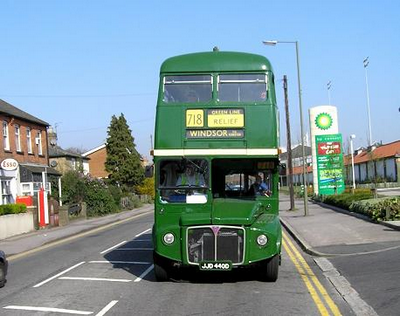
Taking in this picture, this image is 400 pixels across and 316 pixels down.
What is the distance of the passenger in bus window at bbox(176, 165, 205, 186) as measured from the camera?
37.1 feet

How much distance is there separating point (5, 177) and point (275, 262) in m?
24.4

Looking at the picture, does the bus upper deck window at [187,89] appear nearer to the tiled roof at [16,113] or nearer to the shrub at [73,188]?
the tiled roof at [16,113]

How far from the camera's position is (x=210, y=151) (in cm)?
1127

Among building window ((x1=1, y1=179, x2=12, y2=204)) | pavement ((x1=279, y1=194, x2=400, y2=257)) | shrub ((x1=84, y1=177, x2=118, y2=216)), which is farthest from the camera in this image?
shrub ((x1=84, y1=177, x2=118, y2=216))

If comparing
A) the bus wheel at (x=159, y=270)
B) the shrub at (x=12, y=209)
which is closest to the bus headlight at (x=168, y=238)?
the bus wheel at (x=159, y=270)

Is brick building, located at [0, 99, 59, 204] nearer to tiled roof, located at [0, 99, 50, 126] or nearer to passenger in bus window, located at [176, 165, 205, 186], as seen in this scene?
tiled roof, located at [0, 99, 50, 126]

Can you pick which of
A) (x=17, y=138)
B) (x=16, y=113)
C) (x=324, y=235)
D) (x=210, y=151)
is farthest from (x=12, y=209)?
(x=210, y=151)

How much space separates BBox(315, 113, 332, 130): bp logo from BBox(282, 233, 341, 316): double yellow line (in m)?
27.9

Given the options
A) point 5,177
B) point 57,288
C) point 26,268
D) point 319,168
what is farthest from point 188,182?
point 319,168

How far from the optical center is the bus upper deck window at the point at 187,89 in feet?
37.7

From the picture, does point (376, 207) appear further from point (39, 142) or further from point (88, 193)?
point (39, 142)

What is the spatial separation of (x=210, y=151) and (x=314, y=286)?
3353 mm

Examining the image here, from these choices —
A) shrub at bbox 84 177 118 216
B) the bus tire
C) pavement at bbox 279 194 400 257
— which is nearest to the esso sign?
shrub at bbox 84 177 118 216

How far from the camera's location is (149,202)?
62938 millimetres
